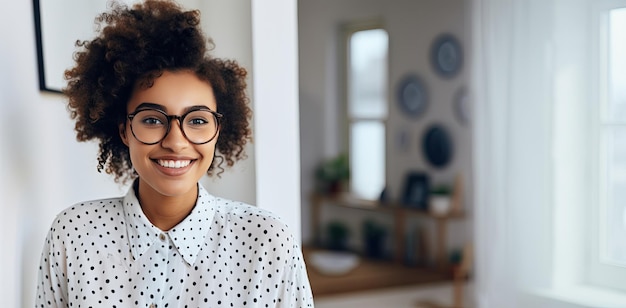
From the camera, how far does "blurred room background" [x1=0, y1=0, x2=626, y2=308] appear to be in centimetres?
136

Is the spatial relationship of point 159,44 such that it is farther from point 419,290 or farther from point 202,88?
point 419,290

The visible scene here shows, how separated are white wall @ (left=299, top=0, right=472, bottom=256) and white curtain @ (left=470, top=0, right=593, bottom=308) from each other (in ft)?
7.36

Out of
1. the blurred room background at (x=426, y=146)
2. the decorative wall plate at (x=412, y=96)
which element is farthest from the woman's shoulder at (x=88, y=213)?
the decorative wall plate at (x=412, y=96)

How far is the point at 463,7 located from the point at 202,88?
4.08 metres

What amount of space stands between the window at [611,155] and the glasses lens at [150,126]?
5.20 ft

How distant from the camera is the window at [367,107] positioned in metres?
5.77

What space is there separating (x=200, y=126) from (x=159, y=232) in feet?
0.68

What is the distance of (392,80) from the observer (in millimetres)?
5582

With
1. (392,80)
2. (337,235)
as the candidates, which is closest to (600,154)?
(392,80)

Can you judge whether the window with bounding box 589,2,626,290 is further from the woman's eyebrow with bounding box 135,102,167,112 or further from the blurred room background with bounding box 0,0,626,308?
the woman's eyebrow with bounding box 135,102,167,112

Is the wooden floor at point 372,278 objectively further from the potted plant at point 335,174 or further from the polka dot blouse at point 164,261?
the polka dot blouse at point 164,261

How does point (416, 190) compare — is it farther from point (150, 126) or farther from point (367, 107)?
point (150, 126)

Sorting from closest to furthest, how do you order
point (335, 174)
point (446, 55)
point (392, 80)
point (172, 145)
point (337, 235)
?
point (172, 145) → point (446, 55) → point (392, 80) → point (337, 235) → point (335, 174)

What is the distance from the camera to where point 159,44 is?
1163 millimetres
